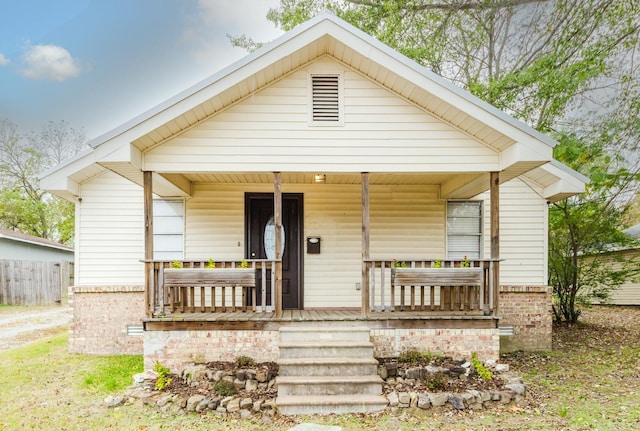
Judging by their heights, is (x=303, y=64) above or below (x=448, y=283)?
above

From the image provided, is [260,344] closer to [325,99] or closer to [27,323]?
[325,99]

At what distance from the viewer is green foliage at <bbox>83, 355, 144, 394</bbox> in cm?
626

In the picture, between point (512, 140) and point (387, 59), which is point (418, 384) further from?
point (387, 59)

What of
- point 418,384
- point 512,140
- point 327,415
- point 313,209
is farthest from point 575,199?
point 327,415

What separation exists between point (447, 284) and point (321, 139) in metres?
3.01

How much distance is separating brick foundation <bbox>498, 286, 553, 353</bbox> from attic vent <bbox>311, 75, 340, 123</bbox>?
5104 millimetres

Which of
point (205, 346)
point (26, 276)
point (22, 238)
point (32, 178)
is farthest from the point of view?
point (32, 178)

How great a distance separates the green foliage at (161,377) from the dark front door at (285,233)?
2.88 meters

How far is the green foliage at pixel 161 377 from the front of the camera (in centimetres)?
581

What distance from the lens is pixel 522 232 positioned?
8844 mm

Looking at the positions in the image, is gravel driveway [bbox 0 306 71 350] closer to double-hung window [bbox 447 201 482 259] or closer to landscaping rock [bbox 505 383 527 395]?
double-hung window [bbox 447 201 482 259]

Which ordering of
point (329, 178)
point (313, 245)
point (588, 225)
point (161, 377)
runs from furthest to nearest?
point (588, 225) → point (313, 245) → point (329, 178) → point (161, 377)

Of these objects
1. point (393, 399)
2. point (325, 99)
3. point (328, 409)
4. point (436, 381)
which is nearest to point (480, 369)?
point (436, 381)

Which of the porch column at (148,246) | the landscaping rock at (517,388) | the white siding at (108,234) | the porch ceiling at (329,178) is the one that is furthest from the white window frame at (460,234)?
the white siding at (108,234)
